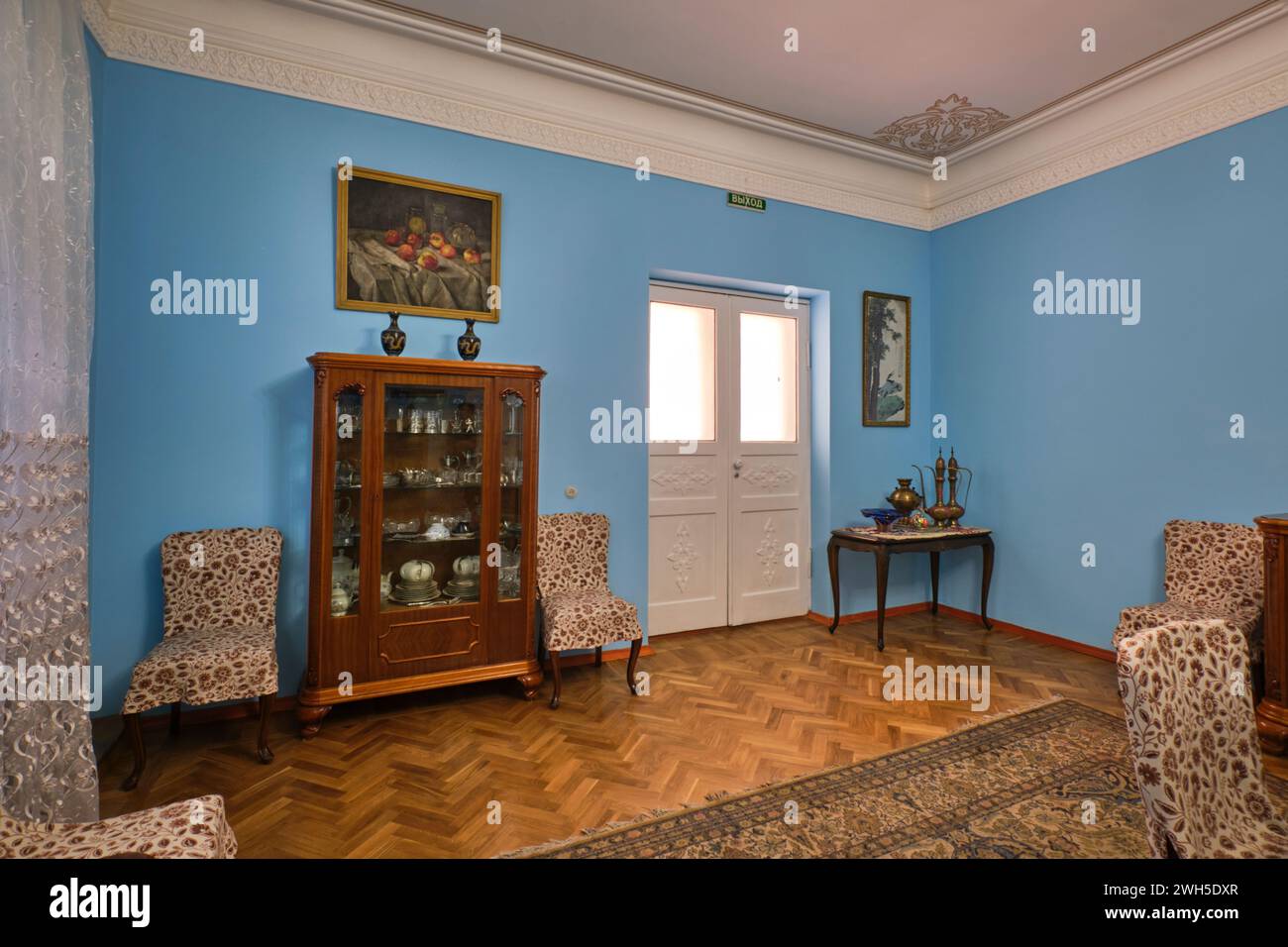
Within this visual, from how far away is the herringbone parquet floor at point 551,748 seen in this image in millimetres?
2498

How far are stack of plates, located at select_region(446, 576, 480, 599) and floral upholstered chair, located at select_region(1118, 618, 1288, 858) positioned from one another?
2.93 m

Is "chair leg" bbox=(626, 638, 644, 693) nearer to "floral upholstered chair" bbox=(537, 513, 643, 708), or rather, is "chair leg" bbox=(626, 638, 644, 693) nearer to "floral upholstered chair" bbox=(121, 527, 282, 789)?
"floral upholstered chair" bbox=(537, 513, 643, 708)

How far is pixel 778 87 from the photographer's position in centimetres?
441

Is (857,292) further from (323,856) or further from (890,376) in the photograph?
(323,856)

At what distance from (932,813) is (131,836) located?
250cm

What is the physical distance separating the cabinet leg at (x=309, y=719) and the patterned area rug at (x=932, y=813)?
149 cm

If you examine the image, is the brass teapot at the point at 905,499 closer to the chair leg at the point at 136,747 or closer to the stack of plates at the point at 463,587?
the stack of plates at the point at 463,587

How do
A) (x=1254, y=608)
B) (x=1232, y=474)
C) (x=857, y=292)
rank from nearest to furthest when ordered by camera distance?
(x=1254, y=608), (x=1232, y=474), (x=857, y=292)

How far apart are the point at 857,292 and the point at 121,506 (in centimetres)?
512

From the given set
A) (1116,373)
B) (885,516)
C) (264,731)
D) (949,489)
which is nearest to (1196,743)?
(264,731)

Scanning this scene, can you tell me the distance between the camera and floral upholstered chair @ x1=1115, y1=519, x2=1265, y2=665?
3564 millimetres

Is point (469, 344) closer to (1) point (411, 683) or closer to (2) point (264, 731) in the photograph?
(1) point (411, 683)

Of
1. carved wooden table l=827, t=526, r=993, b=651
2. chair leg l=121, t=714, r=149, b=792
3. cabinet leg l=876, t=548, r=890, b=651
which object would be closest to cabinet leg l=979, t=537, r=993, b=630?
carved wooden table l=827, t=526, r=993, b=651
